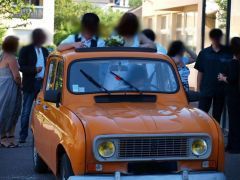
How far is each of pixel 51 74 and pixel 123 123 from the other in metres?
2.31

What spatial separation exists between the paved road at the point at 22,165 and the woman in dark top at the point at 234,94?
29 centimetres

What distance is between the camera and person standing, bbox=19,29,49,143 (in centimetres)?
1019

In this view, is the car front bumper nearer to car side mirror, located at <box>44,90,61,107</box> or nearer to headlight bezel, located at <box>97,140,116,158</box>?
headlight bezel, located at <box>97,140,116,158</box>

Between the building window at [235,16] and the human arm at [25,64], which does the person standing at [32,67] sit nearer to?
the human arm at [25,64]

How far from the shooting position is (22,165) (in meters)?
8.96

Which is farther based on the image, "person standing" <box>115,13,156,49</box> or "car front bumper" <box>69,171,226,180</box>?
"person standing" <box>115,13,156,49</box>

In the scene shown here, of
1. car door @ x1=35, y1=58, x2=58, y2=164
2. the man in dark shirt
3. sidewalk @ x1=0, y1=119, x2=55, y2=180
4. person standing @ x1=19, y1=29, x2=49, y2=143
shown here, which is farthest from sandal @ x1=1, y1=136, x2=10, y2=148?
the man in dark shirt

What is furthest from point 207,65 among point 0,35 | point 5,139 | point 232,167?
point 0,35

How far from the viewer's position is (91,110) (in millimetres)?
6301

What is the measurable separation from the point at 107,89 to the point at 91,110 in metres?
0.59

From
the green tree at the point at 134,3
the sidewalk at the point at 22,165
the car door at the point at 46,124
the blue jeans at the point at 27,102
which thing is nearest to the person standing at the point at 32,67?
the blue jeans at the point at 27,102

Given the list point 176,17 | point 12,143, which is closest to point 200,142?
point 12,143

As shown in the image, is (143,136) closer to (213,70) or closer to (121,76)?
(121,76)

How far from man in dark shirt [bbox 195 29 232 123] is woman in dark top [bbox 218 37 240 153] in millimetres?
287
